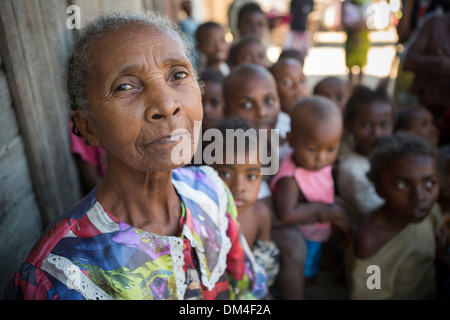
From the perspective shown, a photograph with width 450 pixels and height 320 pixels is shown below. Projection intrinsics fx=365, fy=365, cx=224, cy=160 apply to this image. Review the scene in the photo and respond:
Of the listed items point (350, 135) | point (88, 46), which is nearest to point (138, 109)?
point (88, 46)

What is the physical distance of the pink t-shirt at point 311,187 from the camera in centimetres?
229

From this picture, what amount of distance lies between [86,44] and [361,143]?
2.33m

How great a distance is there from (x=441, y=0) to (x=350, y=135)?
2566 millimetres

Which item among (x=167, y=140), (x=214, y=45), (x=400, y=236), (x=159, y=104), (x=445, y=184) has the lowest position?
(x=400, y=236)

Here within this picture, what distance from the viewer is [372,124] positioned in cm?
283

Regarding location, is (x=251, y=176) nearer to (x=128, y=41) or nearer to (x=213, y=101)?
(x=128, y=41)

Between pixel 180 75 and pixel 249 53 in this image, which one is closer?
pixel 180 75

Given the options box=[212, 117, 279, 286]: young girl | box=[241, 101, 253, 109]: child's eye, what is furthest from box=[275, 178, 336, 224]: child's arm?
box=[241, 101, 253, 109]: child's eye

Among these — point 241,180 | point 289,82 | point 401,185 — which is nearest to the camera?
point 241,180

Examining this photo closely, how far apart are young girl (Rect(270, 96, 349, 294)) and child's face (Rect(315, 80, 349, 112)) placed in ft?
4.03

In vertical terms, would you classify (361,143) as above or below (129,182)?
below

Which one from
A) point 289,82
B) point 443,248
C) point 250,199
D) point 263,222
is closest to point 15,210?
point 250,199

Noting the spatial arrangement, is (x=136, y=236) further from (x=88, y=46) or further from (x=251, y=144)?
(x=251, y=144)

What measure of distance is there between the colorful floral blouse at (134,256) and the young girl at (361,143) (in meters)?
1.39
